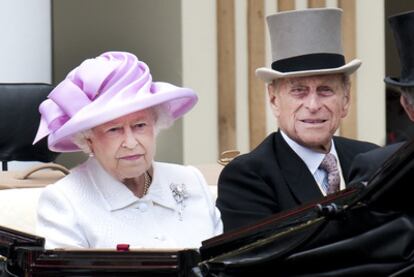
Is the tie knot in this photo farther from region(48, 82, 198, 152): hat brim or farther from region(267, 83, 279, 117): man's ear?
region(48, 82, 198, 152): hat brim

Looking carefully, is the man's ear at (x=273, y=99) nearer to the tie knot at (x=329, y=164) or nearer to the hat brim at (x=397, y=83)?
the tie knot at (x=329, y=164)

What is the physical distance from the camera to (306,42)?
139 inches

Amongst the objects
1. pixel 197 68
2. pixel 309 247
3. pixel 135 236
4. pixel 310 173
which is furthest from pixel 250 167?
pixel 197 68

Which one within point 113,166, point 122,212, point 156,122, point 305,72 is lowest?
point 122,212

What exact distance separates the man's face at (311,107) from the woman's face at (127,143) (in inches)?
22.8

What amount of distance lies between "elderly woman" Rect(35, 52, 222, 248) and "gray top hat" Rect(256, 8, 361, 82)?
0.48 meters

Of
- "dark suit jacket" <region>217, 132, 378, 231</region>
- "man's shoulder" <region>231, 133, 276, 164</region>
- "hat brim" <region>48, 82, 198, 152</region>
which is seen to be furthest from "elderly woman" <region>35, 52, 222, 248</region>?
"man's shoulder" <region>231, 133, 276, 164</region>

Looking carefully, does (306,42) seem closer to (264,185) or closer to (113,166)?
(264,185)

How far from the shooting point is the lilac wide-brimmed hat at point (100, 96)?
2.85 meters

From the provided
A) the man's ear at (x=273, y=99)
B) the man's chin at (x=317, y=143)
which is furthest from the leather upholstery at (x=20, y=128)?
the man's chin at (x=317, y=143)

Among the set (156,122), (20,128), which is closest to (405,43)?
(156,122)

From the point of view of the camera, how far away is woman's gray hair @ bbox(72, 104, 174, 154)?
297 cm

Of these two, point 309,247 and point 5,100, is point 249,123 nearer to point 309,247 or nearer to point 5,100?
point 5,100

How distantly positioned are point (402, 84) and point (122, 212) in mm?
782
